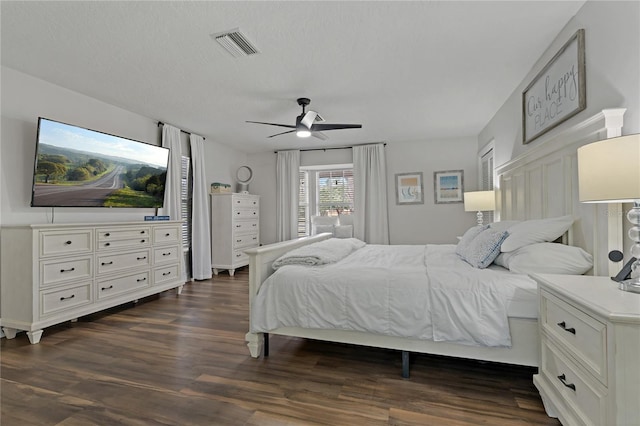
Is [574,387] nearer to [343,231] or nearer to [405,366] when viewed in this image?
[405,366]

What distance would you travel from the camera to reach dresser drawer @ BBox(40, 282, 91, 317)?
104 inches

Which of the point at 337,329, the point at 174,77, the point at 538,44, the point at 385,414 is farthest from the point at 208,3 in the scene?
the point at 385,414

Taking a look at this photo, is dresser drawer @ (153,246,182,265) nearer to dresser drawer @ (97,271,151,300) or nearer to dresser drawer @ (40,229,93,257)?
dresser drawer @ (97,271,151,300)

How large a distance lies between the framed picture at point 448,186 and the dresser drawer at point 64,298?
520 cm

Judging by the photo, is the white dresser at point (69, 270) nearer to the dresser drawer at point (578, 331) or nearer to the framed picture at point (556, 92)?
the dresser drawer at point (578, 331)

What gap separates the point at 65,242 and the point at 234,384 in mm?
2189

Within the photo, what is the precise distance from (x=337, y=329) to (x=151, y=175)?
3232mm

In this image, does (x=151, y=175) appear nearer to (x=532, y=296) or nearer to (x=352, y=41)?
(x=352, y=41)

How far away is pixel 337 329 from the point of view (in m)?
2.08

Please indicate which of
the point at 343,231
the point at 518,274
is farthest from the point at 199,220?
the point at 518,274

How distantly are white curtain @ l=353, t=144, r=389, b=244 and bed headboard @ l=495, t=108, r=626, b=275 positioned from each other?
8.48 feet

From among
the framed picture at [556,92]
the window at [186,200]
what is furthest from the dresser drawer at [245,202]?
the framed picture at [556,92]

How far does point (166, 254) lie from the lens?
155 inches

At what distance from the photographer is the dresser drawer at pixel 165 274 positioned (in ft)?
12.4
